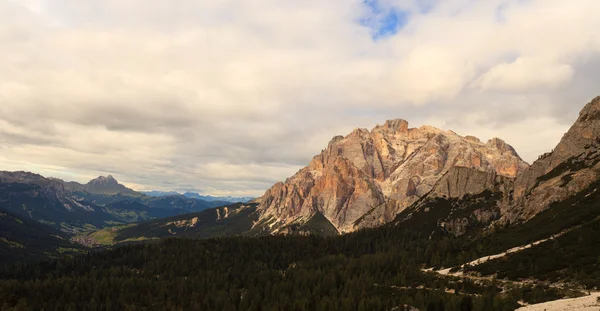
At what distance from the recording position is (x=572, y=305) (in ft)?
260

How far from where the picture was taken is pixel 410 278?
19975 cm

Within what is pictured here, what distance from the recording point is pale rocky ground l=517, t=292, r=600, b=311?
75169 millimetres

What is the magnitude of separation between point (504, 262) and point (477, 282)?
28.7 m

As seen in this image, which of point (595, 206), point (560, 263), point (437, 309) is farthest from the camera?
point (595, 206)

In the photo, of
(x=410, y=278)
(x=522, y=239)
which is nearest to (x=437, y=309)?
(x=410, y=278)

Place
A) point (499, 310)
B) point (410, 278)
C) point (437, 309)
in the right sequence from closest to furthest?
point (499, 310)
point (437, 309)
point (410, 278)

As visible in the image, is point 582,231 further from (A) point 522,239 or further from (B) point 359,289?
(B) point 359,289

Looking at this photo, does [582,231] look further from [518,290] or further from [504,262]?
[518,290]

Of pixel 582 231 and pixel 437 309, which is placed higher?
pixel 582 231

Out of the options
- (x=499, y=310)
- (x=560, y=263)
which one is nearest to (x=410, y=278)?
(x=560, y=263)

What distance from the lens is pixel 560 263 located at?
138 metres

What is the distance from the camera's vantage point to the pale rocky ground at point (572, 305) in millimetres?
75169

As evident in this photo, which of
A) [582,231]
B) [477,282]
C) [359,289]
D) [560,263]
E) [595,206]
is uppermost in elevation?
[595,206]

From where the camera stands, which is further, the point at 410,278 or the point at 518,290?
the point at 410,278
